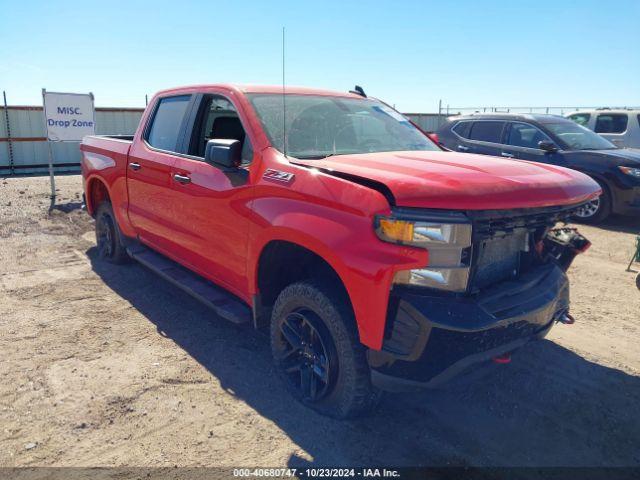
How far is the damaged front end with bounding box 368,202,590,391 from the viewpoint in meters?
2.35

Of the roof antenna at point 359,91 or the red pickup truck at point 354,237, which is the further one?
the roof antenna at point 359,91

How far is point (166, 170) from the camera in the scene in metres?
4.16

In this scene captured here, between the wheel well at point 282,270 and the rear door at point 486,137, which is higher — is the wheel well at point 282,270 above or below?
below

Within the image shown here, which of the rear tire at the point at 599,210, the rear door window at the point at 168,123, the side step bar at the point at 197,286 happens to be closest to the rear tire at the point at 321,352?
the side step bar at the point at 197,286

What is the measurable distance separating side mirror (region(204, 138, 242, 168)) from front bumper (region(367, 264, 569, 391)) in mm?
1422

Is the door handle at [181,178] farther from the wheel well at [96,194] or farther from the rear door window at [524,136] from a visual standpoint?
the rear door window at [524,136]

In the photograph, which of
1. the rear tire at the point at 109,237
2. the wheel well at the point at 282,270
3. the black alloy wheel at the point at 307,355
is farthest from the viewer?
the rear tire at the point at 109,237

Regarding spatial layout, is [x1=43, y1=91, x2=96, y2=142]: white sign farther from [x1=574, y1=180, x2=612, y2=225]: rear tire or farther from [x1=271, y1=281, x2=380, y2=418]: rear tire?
[x1=574, y1=180, x2=612, y2=225]: rear tire

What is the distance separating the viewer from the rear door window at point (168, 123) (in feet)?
14.0

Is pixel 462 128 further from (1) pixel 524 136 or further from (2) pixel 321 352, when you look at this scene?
(2) pixel 321 352

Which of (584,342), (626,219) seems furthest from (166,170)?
(626,219)

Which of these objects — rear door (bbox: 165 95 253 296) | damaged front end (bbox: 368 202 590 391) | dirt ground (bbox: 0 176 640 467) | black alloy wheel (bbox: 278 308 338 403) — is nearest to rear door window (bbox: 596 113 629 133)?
dirt ground (bbox: 0 176 640 467)

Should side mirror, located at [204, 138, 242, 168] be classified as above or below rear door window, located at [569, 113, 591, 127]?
below

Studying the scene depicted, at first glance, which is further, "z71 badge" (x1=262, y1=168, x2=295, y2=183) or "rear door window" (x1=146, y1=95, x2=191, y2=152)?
"rear door window" (x1=146, y1=95, x2=191, y2=152)
